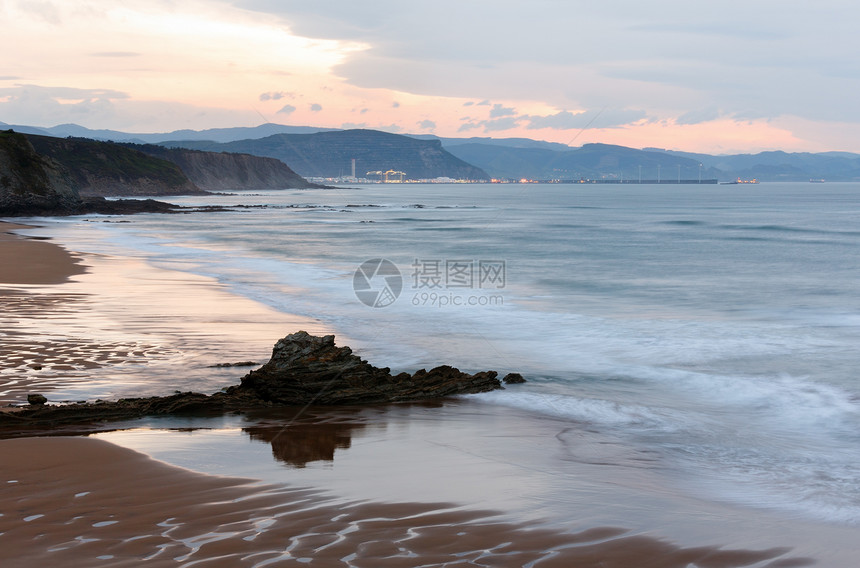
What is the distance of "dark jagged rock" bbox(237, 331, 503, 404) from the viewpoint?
762 centimetres

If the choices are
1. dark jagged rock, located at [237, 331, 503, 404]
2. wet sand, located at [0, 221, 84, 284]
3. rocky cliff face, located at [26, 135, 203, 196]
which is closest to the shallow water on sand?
dark jagged rock, located at [237, 331, 503, 404]

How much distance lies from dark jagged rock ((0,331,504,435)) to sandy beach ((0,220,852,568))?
253 millimetres

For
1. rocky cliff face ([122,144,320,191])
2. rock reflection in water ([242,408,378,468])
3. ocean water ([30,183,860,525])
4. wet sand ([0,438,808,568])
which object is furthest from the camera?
rocky cliff face ([122,144,320,191])

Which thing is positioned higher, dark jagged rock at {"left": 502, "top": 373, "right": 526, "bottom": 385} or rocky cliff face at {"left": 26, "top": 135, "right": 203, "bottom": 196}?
rocky cliff face at {"left": 26, "top": 135, "right": 203, "bottom": 196}

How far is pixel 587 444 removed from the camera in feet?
22.6

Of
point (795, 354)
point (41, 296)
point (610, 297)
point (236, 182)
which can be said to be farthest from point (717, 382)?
point (236, 182)

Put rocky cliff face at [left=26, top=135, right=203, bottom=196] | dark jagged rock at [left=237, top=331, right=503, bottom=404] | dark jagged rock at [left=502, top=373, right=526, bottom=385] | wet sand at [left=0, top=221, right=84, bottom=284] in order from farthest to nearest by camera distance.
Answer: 1. rocky cliff face at [left=26, top=135, right=203, bottom=196]
2. wet sand at [left=0, top=221, right=84, bottom=284]
3. dark jagged rock at [left=502, top=373, right=526, bottom=385]
4. dark jagged rock at [left=237, top=331, right=503, bottom=404]

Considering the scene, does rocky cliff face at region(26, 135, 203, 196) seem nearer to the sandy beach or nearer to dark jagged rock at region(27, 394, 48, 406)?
dark jagged rock at region(27, 394, 48, 406)

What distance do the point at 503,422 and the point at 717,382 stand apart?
415cm

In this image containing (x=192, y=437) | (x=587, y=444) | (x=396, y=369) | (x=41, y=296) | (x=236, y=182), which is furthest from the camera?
(x=236, y=182)

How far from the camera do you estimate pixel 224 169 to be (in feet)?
564

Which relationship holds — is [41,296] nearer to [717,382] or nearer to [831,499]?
[717,382]

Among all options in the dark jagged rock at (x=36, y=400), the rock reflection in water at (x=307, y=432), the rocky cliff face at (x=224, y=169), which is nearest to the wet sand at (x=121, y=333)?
the dark jagged rock at (x=36, y=400)

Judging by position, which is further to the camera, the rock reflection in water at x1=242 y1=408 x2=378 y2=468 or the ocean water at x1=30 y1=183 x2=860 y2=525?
the ocean water at x1=30 y1=183 x2=860 y2=525
